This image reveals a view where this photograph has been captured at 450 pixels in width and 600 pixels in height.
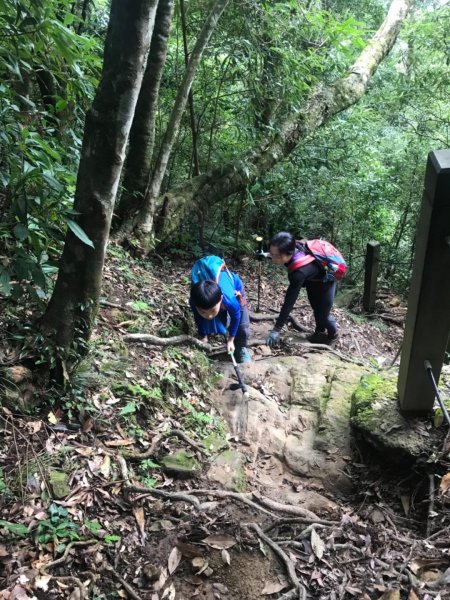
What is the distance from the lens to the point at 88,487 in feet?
10.2

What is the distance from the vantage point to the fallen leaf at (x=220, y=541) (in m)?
2.91

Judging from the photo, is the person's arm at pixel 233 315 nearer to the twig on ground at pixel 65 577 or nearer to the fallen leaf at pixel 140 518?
the fallen leaf at pixel 140 518

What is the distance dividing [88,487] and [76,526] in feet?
1.06

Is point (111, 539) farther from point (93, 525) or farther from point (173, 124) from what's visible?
point (173, 124)

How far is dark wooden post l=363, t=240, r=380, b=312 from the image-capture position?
30.8ft

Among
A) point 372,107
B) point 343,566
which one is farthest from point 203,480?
point 372,107

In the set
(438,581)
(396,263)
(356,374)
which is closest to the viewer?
(438,581)

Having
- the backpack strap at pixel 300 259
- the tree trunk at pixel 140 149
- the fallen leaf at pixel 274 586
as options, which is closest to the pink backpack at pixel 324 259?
the backpack strap at pixel 300 259

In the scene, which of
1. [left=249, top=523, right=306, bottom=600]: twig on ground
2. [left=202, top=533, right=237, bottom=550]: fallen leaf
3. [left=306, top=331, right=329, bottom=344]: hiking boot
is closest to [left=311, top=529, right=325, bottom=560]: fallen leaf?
[left=249, top=523, right=306, bottom=600]: twig on ground

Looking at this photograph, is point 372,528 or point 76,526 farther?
point 372,528

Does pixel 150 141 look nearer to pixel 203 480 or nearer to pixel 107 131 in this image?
pixel 107 131

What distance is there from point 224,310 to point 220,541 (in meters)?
3.05

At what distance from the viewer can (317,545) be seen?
2967 millimetres

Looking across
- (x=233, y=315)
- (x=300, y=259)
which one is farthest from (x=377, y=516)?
(x=300, y=259)
